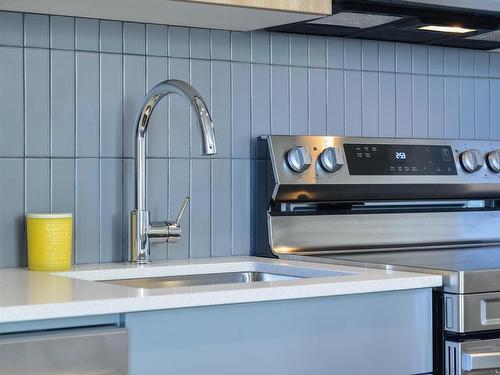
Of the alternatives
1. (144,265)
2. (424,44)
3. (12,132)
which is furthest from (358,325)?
(424,44)

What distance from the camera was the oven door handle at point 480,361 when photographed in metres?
1.82

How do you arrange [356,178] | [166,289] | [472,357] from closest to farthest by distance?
[166,289] → [472,357] → [356,178]

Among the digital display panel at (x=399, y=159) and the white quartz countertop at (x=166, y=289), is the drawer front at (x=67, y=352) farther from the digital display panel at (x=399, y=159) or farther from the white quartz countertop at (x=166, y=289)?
the digital display panel at (x=399, y=159)

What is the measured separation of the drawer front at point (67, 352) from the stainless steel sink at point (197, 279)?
1.59ft

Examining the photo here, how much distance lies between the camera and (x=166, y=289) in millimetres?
1618

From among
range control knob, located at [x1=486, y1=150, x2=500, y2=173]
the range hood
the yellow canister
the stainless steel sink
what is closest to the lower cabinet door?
the stainless steel sink

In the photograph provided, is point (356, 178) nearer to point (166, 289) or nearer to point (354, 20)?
point (354, 20)

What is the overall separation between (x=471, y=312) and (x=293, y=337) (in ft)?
1.25

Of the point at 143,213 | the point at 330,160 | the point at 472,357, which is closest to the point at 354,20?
the point at 330,160

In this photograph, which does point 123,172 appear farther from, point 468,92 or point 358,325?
point 468,92

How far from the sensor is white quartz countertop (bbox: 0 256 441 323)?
1437 millimetres

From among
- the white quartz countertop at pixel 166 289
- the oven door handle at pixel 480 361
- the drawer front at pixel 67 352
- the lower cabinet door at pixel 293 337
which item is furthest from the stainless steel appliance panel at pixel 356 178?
the drawer front at pixel 67 352

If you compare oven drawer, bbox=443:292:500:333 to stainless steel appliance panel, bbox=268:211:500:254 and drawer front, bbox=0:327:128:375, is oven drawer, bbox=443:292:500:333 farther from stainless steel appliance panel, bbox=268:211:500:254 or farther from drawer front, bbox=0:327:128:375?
drawer front, bbox=0:327:128:375

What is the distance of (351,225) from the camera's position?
2.35 metres
